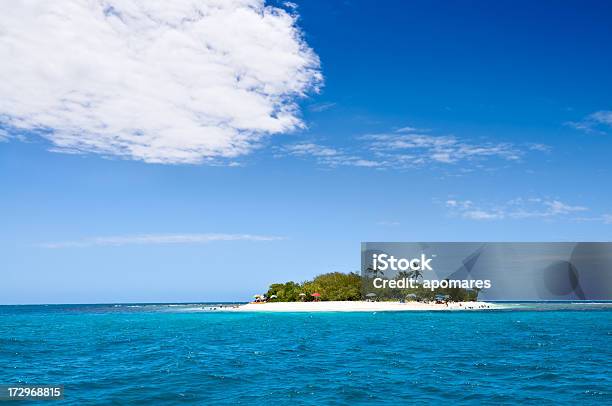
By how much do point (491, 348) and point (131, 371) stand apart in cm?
3001

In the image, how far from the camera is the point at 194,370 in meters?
31.1

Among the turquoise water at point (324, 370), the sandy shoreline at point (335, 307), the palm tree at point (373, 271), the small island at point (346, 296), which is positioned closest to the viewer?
the turquoise water at point (324, 370)

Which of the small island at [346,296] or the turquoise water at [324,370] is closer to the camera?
the turquoise water at [324,370]

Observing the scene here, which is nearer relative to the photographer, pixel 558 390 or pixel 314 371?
pixel 558 390

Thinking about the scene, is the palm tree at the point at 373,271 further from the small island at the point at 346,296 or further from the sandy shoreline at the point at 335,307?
the sandy shoreline at the point at 335,307

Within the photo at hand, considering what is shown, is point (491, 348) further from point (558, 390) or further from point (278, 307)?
point (278, 307)

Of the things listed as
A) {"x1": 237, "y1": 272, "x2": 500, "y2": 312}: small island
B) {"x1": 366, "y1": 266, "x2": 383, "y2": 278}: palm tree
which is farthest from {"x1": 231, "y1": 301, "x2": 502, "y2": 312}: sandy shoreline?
{"x1": 366, "y1": 266, "x2": 383, "y2": 278}: palm tree

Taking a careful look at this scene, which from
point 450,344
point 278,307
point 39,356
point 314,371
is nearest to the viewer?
point 314,371

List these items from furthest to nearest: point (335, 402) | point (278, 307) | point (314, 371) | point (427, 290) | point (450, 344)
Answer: point (427, 290) < point (278, 307) < point (450, 344) < point (314, 371) < point (335, 402)

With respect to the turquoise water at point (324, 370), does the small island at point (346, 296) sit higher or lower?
lower

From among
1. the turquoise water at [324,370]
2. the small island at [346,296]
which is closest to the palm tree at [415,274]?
the small island at [346,296]

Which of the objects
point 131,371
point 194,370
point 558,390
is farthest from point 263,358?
point 558,390

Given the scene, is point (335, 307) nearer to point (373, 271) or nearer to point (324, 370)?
point (373, 271)

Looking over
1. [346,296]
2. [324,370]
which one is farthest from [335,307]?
[324,370]
